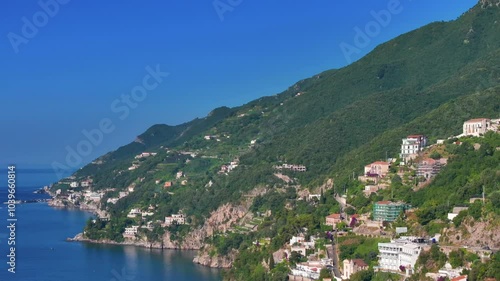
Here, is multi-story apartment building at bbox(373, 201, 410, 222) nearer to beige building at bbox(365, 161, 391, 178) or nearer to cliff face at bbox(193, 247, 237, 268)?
beige building at bbox(365, 161, 391, 178)

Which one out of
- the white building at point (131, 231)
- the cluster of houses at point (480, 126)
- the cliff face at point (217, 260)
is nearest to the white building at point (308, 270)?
the cluster of houses at point (480, 126)

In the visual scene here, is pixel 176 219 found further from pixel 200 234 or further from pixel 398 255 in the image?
pixel 398 255

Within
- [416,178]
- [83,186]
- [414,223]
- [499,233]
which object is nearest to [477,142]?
[416,178]

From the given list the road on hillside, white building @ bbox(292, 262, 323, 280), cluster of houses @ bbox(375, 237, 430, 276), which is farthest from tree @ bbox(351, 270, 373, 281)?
white building @ bbox(292, 262, 323, 280)

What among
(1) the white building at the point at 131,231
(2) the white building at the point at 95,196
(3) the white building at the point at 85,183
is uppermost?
(3) the white building at the point at 85,183

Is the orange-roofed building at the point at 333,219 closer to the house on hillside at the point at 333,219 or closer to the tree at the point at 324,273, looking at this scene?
the house on hillside at the point at 333,219

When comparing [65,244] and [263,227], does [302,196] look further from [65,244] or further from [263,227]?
[65,244]
